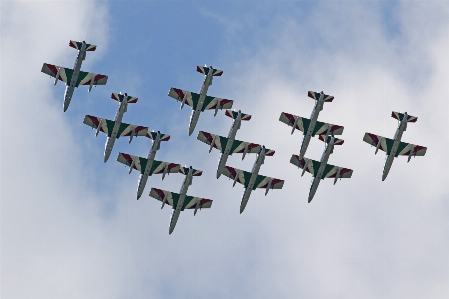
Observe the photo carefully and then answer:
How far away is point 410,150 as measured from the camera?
156625mm

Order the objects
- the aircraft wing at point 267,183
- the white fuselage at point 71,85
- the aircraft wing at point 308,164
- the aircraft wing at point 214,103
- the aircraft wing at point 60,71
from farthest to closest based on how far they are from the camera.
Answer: the aircraft wing at point 267,183 → the aircraft wing at point 308,164 → the aircraft wing at point 214,103 → the aircraft wing at point 60,71 → the white fuselage at point 71,85

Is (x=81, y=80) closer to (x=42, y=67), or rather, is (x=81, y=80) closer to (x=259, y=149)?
(x=42, y=67)

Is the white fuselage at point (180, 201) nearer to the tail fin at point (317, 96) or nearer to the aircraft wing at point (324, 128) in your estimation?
the aircraft wing at point (324, 128)

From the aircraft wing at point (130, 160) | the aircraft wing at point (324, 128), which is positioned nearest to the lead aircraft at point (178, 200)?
the aircraft wing at point (130, 160)

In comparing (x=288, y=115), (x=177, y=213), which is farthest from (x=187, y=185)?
(x=288, y=115)

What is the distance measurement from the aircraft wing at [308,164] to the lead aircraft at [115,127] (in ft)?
64.6

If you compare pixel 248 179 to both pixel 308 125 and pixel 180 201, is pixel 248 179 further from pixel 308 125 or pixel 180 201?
pixel 308 125

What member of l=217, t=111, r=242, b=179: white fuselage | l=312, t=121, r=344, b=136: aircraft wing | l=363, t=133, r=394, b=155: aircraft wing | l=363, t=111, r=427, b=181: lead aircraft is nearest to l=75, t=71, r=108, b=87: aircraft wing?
l=217, t=111, r=242, b=179: white fuselage

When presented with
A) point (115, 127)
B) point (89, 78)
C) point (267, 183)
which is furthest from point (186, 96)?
point (267, 183)

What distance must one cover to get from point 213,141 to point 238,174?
18.8 ft

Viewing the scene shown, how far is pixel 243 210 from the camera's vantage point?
15538 centimetres

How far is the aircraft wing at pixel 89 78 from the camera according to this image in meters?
152

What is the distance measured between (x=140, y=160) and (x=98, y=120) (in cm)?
732

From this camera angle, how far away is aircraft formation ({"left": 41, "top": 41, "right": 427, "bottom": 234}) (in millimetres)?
150750
